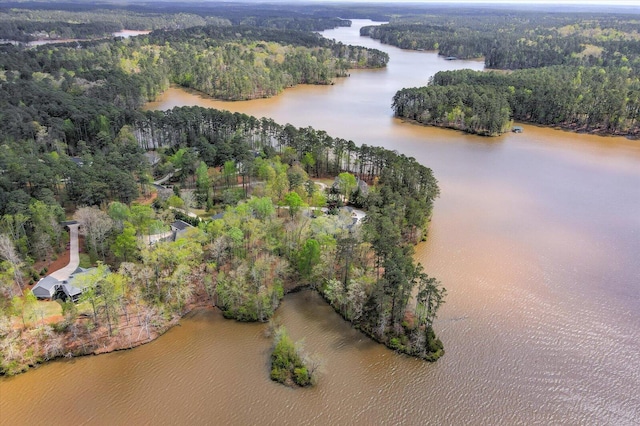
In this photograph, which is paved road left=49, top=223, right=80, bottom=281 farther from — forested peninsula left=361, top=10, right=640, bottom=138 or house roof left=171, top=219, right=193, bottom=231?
forested peninsula left=361, top=10, right=640, bottom=138

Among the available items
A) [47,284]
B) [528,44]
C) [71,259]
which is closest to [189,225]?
[71,259]

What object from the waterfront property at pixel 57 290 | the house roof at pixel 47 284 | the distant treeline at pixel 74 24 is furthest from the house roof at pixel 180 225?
the distant treeline at pixel 74 24

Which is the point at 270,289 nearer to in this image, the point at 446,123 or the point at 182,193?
the point at 182,193

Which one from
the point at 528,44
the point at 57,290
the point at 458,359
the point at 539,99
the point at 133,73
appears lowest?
Answer: the point at 458,359

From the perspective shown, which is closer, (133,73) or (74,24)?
(133,73)

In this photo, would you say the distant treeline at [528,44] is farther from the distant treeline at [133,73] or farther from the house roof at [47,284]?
the house roof at [47,284]

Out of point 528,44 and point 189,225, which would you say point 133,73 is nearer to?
point 189,225
